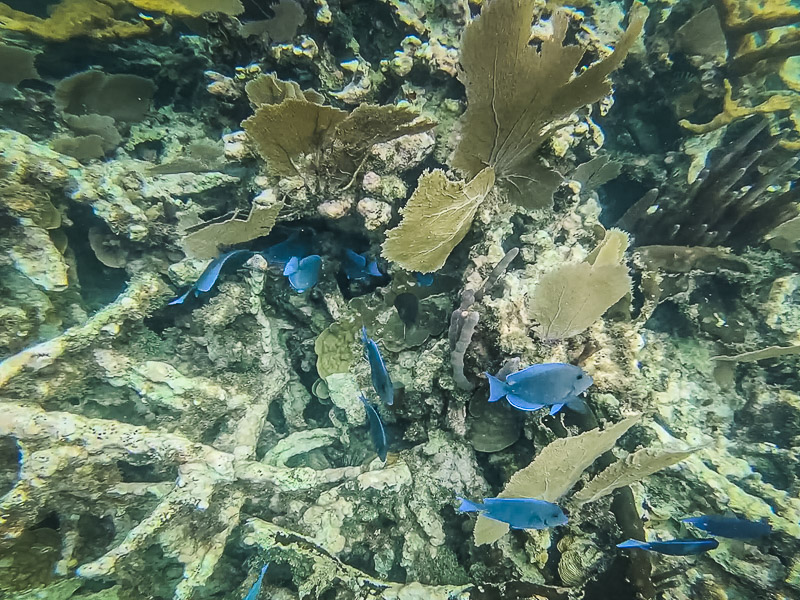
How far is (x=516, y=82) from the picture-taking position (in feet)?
6.91

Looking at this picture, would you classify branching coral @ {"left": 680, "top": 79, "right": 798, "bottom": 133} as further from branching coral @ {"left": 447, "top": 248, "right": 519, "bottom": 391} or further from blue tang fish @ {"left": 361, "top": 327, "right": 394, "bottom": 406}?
blue tang fish @ {"left": 361, "top": 327, "right": 394, "bottom": 406}

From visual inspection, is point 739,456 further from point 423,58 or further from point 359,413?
point 423,58

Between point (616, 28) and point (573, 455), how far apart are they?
14.1 ft

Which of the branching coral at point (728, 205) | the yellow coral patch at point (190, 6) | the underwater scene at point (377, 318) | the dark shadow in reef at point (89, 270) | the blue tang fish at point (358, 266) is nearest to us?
the underwater scene at point (377, 318)

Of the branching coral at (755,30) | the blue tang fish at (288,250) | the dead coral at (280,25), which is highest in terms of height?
the branching coral at (755,30)

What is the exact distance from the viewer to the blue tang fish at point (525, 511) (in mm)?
1670

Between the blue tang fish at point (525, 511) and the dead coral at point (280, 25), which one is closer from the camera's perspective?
the blue tang fish at point (525, 511)

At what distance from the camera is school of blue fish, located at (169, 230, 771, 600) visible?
169 centimetres

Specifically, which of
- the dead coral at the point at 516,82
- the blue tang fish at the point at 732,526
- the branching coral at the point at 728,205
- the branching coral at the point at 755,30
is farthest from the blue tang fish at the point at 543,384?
the branching coral at the point at 755,30

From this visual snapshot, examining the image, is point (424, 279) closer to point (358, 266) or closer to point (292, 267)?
point (358, 266)

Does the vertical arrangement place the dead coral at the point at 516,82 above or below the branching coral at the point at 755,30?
below

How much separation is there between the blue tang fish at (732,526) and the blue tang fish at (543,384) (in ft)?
3.51

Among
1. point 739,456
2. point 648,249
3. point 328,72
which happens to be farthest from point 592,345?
point 328,72

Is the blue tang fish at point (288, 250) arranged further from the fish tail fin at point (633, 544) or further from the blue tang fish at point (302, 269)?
the fish tail fin at point (633, 544)
